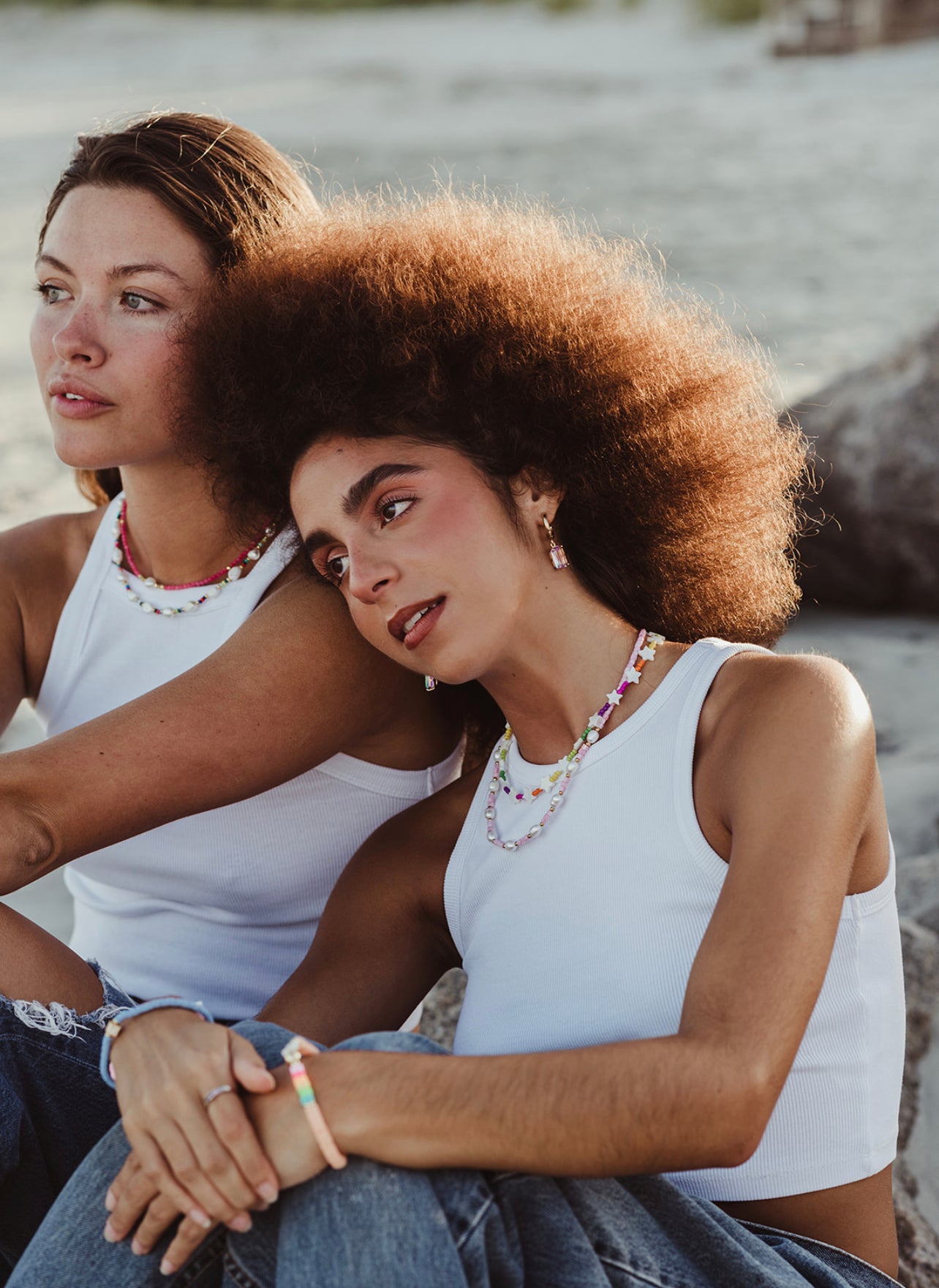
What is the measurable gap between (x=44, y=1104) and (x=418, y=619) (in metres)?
0.86

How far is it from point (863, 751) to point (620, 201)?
11.4m

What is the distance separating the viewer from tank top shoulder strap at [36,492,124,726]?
2629 mm

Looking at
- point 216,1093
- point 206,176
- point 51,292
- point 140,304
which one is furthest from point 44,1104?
point 206,176

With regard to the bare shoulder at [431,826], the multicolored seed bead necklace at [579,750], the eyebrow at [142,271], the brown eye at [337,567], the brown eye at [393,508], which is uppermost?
Result: the eyebrow at [142,271]

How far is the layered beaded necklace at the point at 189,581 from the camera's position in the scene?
8.17 feet

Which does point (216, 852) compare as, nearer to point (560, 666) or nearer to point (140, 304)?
point (560, 666)

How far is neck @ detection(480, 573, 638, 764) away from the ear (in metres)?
0.09

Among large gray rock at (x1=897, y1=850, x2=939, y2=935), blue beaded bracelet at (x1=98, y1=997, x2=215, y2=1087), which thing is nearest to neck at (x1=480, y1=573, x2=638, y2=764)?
blue beaded bracelet at (x1=98, y1=997, x2=215, y2=1087)

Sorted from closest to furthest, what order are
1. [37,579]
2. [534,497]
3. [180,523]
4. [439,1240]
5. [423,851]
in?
[439,1240]
[534,497]
[423,851]
[180,523]
[37,579]

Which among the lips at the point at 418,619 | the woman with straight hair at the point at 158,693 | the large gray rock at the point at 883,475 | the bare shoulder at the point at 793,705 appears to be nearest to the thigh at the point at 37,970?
the woman with straight hair at the point at 158,693

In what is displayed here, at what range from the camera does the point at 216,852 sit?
2.45m

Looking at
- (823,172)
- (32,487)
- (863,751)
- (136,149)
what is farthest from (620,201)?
(863,751)

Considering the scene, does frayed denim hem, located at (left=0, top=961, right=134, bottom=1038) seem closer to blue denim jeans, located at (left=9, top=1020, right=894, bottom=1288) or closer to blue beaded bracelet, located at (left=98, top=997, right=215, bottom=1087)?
blue beaded bracelet, located at (left=98, top=997, right=215, bottom=1087)

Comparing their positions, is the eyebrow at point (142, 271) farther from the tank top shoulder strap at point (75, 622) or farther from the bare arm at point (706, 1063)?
the bare arm at point (706, 1063)
